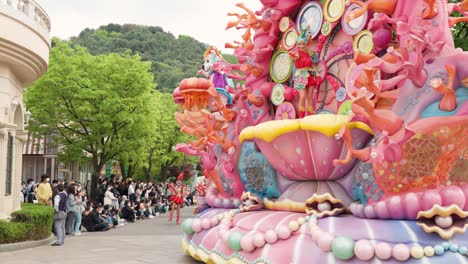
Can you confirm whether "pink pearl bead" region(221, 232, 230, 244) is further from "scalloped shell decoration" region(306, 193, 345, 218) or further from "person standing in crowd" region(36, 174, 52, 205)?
"person standing in crowd" region(36, 174, 52, 205)

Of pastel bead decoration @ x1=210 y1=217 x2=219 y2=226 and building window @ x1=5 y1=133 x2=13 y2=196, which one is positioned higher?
building window @ x1=5 y1=133 x2=13 y2=196

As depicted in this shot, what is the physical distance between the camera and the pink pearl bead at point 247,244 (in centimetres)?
752

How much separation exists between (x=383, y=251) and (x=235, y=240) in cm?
236

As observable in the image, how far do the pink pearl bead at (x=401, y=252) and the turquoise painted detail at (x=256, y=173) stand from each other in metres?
2.84

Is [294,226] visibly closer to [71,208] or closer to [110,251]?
[110,251]

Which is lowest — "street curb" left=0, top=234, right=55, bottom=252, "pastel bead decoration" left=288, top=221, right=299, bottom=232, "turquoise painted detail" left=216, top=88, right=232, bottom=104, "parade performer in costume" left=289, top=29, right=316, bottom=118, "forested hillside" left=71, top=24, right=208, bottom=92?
"street curb" left=0, top=234, right=55, bottom=252

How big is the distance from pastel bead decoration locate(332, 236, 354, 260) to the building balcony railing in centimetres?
975

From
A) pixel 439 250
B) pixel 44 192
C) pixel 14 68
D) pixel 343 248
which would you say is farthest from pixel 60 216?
pixel 439 250

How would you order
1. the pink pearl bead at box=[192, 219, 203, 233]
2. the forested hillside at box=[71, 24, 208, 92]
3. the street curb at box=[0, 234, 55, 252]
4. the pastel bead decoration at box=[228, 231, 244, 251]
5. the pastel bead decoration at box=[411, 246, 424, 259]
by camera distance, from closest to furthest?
the pastel bead decoration at box=[411, 246, 424, 259] < the pastel bead decoration at box=[228, 231, 244, 251] < the pink pearl bead at box=[192, 219, 203, 233] < the street curb at box=[0, 234, 55, 252] < the forested hillside at box=[71, 24, 208, 92]

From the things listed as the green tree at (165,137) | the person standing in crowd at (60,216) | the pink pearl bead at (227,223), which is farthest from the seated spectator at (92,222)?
the green tree at (165,137)

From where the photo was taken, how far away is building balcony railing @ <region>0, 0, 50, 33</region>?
41.9 ft

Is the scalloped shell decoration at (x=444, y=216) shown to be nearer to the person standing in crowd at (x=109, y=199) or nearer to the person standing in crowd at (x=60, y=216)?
the person standing in crowd at (x=60, y=216)

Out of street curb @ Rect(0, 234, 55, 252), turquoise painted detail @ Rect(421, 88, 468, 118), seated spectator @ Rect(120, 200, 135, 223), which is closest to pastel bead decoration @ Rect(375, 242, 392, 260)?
turquoise painted detail @ Rect(421, 88, 468, 118)

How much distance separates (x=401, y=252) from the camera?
612cm
